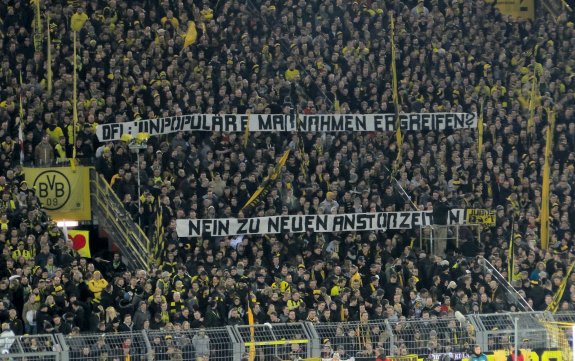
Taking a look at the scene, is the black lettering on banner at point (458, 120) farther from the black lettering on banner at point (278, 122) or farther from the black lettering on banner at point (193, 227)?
the black lettering on banner at point (193, 227)

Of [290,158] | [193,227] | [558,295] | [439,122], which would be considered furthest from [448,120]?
[193,227]

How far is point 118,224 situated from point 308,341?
7.66 m

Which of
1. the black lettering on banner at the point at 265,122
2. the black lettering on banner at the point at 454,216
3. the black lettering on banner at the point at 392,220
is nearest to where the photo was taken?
the black lettering on banner at the point at 392,220

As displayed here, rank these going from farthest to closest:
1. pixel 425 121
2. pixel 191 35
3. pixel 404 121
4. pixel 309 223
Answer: pixel 191 35 → pixel 425 121 → pixel 404 121 → pixel 309 223

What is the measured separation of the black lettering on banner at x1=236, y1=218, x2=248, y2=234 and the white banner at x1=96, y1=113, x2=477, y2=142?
269 cm

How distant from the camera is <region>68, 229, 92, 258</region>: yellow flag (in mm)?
33969

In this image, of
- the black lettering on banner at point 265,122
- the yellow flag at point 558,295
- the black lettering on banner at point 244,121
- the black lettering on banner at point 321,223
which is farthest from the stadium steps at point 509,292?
the black lettering on banner at point 244,121

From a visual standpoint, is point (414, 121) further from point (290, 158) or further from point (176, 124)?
point (176, 124)

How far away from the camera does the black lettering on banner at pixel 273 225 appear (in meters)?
34.4

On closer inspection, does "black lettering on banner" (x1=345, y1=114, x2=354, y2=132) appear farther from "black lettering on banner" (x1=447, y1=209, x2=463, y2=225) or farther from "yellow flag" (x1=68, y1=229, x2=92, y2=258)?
"yellow flag" (x1=68, y1=229, x2=92, y2=258)

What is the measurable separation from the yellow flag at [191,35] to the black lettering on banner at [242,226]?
5.85m

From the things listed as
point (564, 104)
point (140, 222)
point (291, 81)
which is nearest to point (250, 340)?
point (140, 222)

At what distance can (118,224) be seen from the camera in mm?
34438

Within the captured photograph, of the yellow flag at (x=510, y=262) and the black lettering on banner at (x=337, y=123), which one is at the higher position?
the black lettering on banner at (x=337, y=123)
